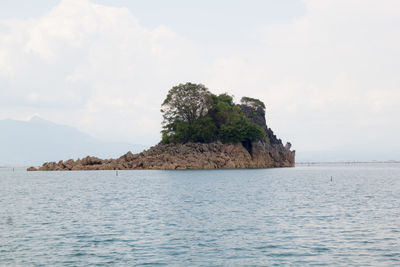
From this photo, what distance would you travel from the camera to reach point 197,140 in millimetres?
154375

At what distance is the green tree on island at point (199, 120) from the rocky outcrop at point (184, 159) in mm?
3613

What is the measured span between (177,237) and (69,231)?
348 inches

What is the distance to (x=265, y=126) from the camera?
183750mm

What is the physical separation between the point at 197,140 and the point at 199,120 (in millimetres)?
7334

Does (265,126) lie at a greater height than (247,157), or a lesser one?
greater

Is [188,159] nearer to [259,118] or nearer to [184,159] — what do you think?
[184,159]

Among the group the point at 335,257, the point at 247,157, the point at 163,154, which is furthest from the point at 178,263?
the point at 247,157

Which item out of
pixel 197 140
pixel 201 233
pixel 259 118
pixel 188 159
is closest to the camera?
pixel 201 233

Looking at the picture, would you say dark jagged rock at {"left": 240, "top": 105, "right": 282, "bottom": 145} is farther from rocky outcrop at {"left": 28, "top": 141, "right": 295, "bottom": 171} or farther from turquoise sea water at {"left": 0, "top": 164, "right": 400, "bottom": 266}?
turquoise sea water at {"left": 0, "top": 164, "right": 400, "bottom": 266}

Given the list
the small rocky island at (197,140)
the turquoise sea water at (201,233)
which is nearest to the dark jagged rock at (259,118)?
the small rocky island at (197,140)

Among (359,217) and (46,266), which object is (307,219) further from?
(46,266)

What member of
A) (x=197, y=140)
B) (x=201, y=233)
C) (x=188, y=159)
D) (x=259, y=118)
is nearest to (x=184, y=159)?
(x=188, y=159)

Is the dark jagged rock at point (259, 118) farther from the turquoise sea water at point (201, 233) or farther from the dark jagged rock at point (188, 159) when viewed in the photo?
the turquoise sea water at point (201, 233)

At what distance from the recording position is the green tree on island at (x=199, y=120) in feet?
500
